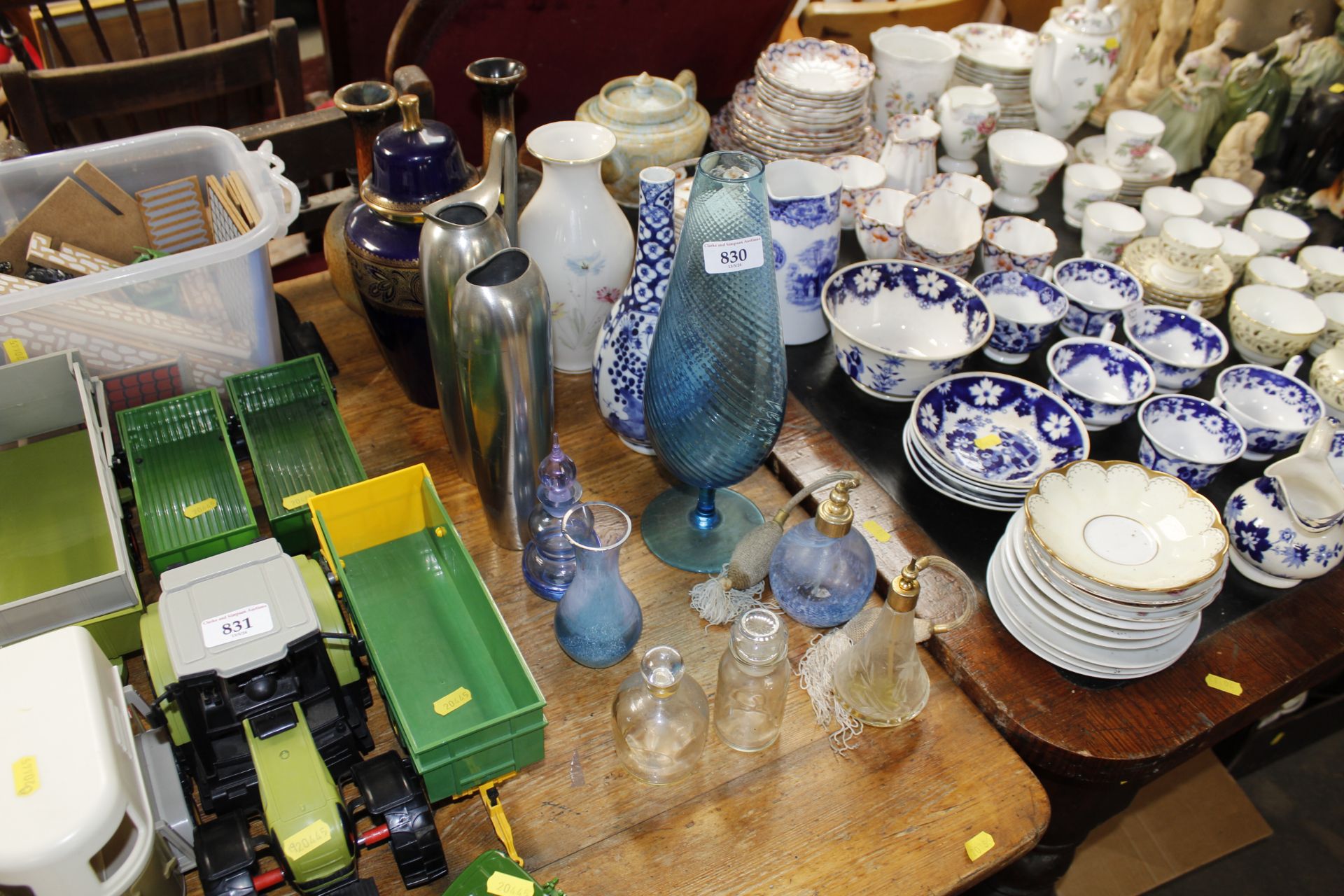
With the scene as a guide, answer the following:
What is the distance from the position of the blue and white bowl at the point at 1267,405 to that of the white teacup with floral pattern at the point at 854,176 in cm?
58

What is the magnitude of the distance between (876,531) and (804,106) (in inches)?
30.3

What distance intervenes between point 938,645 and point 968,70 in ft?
4.09

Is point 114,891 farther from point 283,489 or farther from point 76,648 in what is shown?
point 283,489

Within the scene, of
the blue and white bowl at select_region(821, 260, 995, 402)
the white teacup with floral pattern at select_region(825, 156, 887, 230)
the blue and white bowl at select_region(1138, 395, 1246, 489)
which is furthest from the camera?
the white teacup with floral pattern at select_region(825, 156, 887, 230)

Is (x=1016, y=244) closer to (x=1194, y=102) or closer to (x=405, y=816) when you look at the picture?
(x=1194, y=102)

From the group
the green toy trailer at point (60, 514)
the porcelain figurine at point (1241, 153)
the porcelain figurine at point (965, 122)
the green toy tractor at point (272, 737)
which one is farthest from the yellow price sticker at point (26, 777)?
the porcelain figurine at point (1241, 153)

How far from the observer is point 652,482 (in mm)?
1179

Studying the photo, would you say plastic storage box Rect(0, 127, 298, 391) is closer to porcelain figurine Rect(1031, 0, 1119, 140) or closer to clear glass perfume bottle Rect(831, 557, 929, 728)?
clear glass perfume bottle Rect(831, 557, 929, 728)

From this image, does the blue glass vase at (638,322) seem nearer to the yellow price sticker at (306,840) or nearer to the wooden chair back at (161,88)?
the yellow price sticker at (306,840)

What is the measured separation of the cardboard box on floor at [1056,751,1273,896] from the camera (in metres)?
1.38

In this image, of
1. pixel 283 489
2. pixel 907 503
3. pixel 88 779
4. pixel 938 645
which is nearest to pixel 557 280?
pixel 283 489

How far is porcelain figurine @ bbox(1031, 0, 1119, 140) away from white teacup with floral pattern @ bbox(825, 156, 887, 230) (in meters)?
0.36

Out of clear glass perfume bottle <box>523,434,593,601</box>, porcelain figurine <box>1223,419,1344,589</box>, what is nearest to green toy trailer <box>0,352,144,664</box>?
clear glass perfume bottle <box>523,434,593,601</box>

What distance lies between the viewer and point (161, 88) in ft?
4.72
